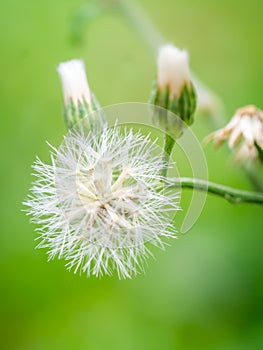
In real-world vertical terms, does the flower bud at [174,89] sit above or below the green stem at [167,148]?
above

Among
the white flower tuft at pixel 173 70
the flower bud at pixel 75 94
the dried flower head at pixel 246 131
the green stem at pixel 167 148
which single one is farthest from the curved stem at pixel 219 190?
the flower bud at pixel 75 94

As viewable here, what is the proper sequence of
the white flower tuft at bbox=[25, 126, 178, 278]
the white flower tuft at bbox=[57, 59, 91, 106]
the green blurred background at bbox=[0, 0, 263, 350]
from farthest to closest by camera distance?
1. the green blurred background at bbox=[0, 0, 263, 350]
2. the white flower tuft at bbox=[57, 59, 91, 106]
3. the white flower tuft at bbox=[25, 126, 178, 278]

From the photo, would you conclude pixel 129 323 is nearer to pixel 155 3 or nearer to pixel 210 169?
pixel 210 169

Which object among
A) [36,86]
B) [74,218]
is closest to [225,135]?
[74,218]

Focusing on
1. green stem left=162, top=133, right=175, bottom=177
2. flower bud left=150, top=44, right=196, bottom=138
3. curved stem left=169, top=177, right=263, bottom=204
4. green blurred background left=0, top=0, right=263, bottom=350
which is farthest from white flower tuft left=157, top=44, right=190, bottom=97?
green blurred background left=0, top=0, right=263, bottom=350

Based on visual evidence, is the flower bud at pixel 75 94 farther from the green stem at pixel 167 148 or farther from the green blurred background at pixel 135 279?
the green blurred background at pixel 135 279

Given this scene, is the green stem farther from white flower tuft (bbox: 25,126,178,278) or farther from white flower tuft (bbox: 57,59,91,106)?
white flower tuft (bbox: 57,59,91,106)
